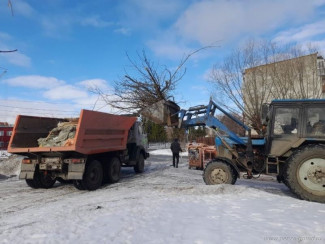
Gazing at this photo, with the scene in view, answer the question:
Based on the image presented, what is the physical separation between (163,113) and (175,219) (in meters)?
4.22

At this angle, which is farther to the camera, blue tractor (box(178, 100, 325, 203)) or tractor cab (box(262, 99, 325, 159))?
tractor cab (box(262, 99, 325, 159))

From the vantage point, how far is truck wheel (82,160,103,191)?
8.66 metres

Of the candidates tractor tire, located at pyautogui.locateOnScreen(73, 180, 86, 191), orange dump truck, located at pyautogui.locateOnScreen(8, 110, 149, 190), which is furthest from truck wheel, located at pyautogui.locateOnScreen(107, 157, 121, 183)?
tractor tire, located at pyautogui.locateOnScreen(73, 180, 86, 191)

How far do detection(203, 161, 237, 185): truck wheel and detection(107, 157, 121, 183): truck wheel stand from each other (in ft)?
11.2

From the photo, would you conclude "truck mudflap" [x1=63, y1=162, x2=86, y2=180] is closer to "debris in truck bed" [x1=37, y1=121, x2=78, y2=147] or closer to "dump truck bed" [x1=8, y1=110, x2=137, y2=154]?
"dump truck bed" [x1=8, y1=110, x2=137, y2=154]

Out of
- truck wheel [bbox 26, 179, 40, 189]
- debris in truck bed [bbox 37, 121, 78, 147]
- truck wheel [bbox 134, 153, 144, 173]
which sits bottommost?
truck wheel [bbox 26, 179, 40, 189]

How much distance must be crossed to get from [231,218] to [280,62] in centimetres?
1386

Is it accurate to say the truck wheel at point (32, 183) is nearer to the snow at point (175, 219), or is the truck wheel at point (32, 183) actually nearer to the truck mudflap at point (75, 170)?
the truck mudflap at point (75, 170)

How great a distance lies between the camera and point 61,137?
8992 mm

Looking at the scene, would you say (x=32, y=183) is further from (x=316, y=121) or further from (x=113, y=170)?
(x=316, y=121)

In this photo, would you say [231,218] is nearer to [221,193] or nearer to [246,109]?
[221,193]

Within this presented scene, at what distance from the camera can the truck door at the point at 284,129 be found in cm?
720

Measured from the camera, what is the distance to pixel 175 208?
5504mm

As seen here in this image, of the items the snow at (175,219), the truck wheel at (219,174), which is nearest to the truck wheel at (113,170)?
the snow at (175,219)
